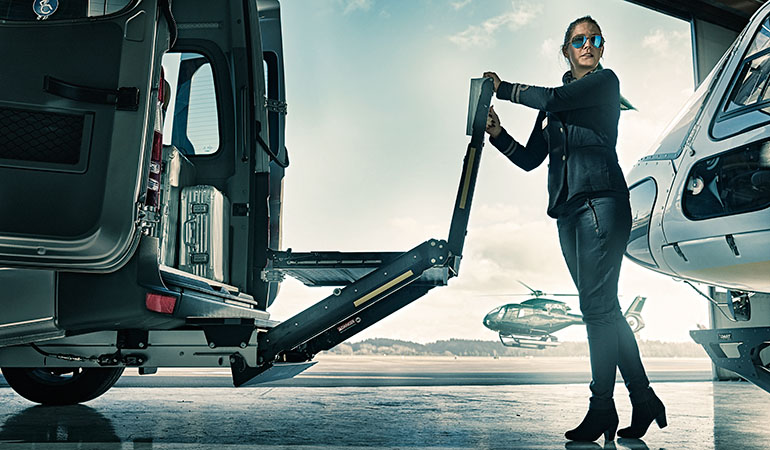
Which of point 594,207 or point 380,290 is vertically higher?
point 594,207

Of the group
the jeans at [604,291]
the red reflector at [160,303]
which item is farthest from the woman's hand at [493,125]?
the red reflector at [160,303]

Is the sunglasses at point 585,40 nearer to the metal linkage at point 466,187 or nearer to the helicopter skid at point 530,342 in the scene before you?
the metal linkage at point 466,187

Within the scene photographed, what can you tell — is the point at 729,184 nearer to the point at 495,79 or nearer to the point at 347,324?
the point at 495,79

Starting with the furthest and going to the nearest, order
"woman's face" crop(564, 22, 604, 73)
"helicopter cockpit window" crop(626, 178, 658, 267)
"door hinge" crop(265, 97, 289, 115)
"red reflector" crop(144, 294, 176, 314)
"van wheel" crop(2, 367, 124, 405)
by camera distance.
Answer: "van wheel" crop(2, 367, 124, 405), "door hinge" crop(265, 97, 289, 115), "helicopter cockpit window" crop(626, 178, 658, 267), "woman's face" crop(564, 22, 604, 73), "red reflector" crop(144, 294, 176, 314)

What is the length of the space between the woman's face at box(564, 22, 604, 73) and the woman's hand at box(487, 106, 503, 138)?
40cm

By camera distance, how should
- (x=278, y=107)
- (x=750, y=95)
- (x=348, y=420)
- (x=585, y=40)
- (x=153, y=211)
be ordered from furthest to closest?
(x=278, y=107) < (x=348, y=420) < (x=750, y=95) < (x=585, y=40) < (x=153, y=211)

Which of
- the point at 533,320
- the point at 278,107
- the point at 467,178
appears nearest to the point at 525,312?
the point at 533,320

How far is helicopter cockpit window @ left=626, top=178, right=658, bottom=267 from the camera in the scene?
3270 millimetres

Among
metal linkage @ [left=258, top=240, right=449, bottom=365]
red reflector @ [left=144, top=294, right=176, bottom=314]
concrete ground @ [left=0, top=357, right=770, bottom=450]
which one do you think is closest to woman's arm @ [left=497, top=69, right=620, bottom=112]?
metal linkage @ [left=258, top=240, right=449, bottom=365]

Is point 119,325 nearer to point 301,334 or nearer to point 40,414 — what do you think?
point 301,334

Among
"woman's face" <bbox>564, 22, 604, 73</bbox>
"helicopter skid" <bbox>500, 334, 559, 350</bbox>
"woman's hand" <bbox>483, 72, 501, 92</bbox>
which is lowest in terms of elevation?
"helicopter skid" <bbox>500, 334, 559, 350</bbox>

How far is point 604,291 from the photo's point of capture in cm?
243

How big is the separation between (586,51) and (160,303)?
6.37 ft

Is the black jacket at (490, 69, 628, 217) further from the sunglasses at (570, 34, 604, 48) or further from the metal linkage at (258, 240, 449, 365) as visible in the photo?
the metal linkage at (258, 240, 449, 365)
